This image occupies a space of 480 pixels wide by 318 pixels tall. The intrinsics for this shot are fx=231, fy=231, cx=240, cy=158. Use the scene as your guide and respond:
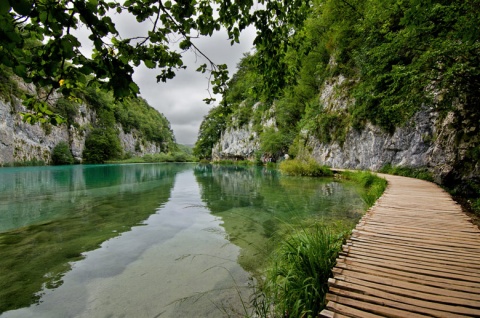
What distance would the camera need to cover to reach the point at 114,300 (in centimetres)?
357

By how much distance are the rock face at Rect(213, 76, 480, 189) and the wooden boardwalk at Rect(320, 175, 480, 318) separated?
18.5ft

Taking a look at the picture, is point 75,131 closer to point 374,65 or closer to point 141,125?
point 141,125

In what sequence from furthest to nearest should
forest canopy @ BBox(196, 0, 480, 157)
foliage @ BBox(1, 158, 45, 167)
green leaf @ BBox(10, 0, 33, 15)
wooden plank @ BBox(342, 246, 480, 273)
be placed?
foliage @ BBox(1, 158, 45, 167) → forest canopy @ BBox(196, 0, 480, 157) → wooden plank @ BBox(342, 246, 480, 273) → green leaf @ BBox(10, 0, 33, 15)

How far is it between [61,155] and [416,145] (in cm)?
7339

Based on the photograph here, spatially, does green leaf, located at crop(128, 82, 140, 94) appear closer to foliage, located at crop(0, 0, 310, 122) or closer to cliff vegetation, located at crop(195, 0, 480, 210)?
foliage, located at crop(0, 0, 310, 122)

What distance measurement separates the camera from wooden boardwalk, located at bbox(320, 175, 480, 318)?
6.81 ft

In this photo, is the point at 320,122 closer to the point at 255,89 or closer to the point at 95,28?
the point at 255,89

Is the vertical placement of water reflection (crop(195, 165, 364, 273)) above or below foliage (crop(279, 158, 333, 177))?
below

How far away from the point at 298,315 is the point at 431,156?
1219cm

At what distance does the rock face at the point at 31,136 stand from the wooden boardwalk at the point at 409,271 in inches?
1563

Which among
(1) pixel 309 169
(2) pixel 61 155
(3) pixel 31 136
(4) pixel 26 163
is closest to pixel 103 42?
(1) pixel 309 169

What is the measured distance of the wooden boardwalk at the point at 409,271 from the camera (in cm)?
208

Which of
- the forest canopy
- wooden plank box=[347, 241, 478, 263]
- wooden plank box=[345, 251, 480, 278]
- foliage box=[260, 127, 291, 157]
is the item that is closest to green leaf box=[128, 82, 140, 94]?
the forest canopy

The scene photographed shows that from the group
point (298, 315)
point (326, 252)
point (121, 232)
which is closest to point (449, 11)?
point (326, 252)
